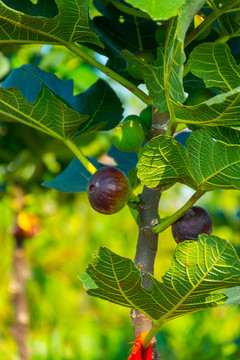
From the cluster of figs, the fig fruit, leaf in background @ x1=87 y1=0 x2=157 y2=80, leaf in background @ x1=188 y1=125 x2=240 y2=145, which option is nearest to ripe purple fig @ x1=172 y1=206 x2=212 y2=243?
the cluster of figs

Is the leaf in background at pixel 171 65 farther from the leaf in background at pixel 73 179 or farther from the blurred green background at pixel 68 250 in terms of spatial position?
the blurred green background at pixel 68 250

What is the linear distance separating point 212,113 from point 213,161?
5 cm

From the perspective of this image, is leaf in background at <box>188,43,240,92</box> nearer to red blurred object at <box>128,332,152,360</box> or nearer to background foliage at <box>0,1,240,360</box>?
red blurred object at <box>128,332,152,360</box>

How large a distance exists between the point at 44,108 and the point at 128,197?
0.17m

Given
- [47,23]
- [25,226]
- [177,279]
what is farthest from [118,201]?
[25,226]

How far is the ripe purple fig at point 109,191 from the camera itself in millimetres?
580

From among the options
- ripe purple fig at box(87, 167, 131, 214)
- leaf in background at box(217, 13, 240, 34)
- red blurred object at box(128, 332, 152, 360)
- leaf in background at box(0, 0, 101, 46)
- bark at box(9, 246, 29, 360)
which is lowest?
bark at box(9, 246, 29, 360)

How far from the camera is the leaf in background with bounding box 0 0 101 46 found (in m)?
0.57

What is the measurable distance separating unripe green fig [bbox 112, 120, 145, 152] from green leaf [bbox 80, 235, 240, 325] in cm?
19

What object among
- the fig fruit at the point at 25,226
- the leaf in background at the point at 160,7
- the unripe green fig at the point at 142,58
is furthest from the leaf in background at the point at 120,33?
the fig fruit at the point at 25,226

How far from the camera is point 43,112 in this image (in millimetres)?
656

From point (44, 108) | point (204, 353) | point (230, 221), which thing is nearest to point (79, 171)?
point (44, 108)

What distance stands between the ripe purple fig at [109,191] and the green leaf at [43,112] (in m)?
0.10

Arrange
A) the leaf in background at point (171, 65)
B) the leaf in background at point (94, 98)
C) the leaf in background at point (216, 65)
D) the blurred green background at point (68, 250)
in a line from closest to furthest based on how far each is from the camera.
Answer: the leaf in background at point (171, 65), the leaf in background at point (216, 65), the leaf in background at point (94, 98), the blurred green background at point (68, 250)
